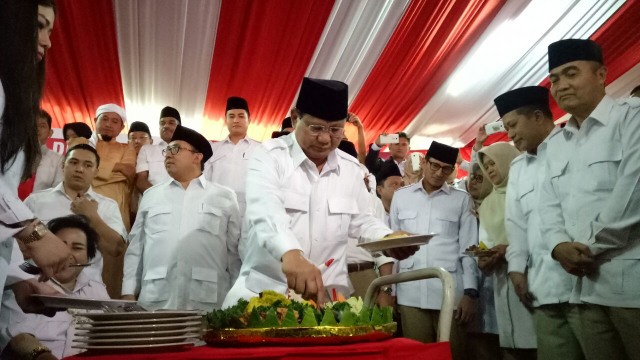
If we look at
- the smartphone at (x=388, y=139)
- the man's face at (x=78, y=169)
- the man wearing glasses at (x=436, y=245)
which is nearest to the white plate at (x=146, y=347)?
the man wearing glasses at (x=436, y=245)

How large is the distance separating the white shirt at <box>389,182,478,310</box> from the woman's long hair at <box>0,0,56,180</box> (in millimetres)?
2470

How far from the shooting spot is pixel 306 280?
4.53ft

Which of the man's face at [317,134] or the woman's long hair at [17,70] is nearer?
the woman's long hair at [17,70]

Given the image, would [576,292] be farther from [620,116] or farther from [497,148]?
[497,148]

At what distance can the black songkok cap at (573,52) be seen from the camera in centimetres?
240

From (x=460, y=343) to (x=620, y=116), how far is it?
169 cm

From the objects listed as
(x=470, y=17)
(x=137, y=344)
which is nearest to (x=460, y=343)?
(x=137, y=344)

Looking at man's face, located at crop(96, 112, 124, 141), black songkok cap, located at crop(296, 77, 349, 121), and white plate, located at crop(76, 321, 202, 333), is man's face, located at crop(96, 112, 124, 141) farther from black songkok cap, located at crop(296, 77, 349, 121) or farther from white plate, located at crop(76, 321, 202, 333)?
white plate, located at crop(76, 321, 202, 333)

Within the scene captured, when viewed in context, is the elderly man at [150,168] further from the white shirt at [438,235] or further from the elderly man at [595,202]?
the elderly man at [595,202]

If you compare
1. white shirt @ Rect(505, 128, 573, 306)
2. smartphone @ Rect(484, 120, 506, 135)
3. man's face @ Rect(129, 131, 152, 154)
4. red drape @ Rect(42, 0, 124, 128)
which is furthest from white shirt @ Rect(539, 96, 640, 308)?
red drape @ Rect(42, 0, 124, 128)

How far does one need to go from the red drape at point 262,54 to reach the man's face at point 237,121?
3.66 feet

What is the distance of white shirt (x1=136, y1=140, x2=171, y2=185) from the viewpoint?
4113 millimetres

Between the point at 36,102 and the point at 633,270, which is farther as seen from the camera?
the point at 633,270

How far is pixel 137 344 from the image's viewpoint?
3.48 ft
